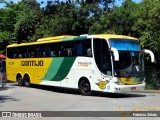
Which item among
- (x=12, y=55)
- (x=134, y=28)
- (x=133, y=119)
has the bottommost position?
(x=133, y=119)

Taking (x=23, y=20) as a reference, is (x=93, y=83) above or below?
below

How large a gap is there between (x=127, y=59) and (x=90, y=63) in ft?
6.88

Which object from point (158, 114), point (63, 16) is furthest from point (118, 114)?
point (63, 16)

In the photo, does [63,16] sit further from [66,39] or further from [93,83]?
[93,83]

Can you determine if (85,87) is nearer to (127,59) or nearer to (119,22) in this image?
(127,59)

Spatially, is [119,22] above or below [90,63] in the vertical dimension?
Result: above

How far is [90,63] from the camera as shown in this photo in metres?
21.5

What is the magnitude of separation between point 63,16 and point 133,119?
78.9 ft

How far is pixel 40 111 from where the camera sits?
14547 mm

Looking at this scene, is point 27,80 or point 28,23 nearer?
point 27,80

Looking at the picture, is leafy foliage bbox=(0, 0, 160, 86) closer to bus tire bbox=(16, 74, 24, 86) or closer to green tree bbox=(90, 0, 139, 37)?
green tree bbox=(90, 0, 139, 37)

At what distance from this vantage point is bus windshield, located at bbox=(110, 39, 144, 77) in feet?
66.7

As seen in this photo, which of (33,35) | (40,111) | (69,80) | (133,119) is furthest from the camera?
(33,35)

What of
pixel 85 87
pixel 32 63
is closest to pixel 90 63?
→ pixel 85 87
